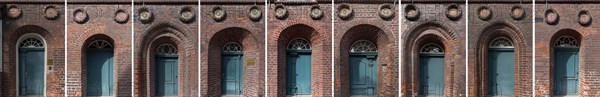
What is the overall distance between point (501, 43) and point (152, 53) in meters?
8.71

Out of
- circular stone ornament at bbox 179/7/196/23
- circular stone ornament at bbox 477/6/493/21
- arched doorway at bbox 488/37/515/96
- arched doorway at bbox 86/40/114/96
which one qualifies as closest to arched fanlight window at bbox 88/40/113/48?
arched doorway at bbox 86/40/114/96

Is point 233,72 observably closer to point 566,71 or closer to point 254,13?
point 254,13

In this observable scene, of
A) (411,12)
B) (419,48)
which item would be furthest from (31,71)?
(419,48)

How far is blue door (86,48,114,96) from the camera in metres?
16.0

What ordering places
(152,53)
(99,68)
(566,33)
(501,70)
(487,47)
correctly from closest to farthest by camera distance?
(566,33) < (487,47) < (152,53) < (501,70) < (99,68)

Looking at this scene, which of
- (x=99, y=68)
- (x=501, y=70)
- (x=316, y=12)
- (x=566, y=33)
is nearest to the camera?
(x=316, y=12)

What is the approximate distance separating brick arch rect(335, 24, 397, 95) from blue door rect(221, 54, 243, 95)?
8.19 ft

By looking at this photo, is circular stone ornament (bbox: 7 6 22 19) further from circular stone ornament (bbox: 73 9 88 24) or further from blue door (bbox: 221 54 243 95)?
blue door (bbox: 221 54 243 95)

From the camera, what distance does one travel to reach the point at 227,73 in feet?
52.6

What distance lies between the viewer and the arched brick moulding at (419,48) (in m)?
15.4

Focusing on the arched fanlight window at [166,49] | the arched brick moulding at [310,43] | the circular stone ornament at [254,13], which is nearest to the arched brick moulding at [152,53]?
the arched fanlight window at [166,49]

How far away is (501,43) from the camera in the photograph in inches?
625

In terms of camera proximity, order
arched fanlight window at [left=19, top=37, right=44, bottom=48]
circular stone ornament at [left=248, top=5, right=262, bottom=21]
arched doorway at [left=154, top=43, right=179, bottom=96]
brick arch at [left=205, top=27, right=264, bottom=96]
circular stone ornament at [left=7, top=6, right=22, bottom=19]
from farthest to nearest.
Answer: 1. arched doorway at [left=154, top=43, right=179, bottom=96]
2. arched fanlight window at [left=19, top=37, right=44, bottom=48]
3. brick arch at [left=205, top=27, right=264, bottom=96]
4. circular stone ornament at [left=7, top=6, right=22, bottom=19]
5. circular stone ornament at [left=248, top=5, right=262, bottom=21]

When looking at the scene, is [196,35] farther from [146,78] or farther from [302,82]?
[302,82]
